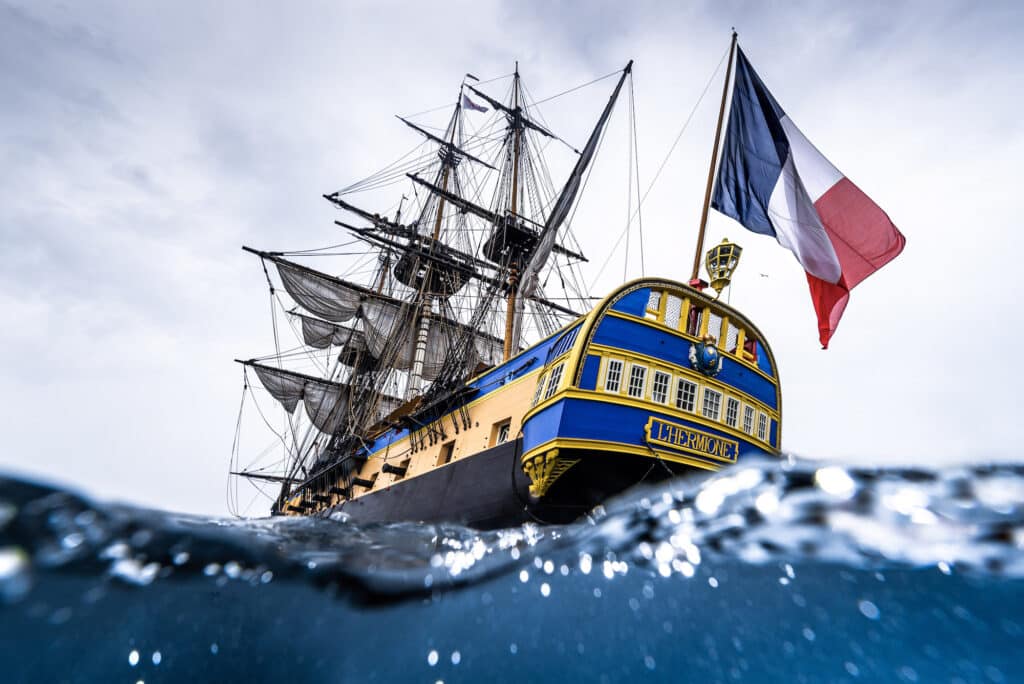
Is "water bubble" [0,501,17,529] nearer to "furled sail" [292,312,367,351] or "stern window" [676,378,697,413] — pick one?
"stern window" [676,378,697,413]

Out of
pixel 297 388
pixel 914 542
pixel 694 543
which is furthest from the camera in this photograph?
pixel 297 388

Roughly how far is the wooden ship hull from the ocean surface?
2951 mm

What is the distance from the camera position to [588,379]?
9.28 m

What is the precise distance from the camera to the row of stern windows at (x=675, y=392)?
9.41 metres

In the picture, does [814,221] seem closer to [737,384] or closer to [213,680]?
[737,384]

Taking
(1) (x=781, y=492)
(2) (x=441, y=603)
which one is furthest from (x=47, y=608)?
(1) (x=781, y=492)

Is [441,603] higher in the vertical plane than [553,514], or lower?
lower

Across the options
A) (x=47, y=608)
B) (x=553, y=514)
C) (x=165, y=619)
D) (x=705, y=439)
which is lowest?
(x=165, y=619)

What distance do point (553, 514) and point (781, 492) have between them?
19.9ft

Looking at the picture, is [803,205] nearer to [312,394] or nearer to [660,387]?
[660,387]

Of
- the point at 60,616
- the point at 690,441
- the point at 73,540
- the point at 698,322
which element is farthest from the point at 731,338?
the point at 60,616

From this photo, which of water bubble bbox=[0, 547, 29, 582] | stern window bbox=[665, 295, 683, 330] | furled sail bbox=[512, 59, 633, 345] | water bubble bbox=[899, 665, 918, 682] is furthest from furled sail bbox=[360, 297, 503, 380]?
water bubble bbox=[0, 547, 29, 582]

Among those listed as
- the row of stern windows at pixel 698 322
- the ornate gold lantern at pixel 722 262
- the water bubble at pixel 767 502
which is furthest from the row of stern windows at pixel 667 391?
the water bubble at pixel 767 502

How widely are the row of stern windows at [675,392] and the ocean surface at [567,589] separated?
12.6ft
